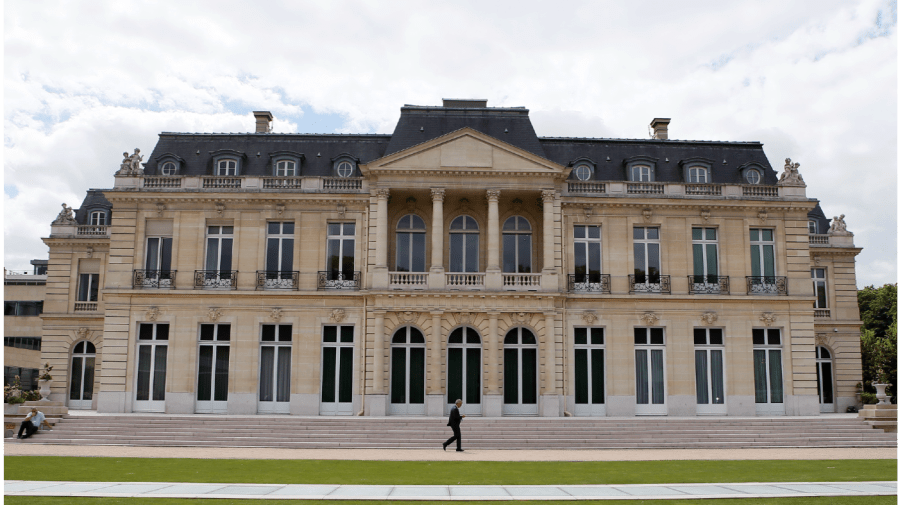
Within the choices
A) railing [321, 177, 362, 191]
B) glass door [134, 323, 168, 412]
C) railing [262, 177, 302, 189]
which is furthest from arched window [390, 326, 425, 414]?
glass door [134, 323, 168, 412]

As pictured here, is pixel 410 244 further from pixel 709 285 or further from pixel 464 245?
pixel 709 285

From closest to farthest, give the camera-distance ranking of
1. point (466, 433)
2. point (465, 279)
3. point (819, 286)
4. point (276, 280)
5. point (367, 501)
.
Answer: point (367, 501) → point (466, 433) → point (465, 279) → point (276, 280) → point (819, 286)

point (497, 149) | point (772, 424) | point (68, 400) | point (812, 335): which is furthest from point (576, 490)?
point (68, 400)

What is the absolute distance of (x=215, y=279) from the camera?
3378cm

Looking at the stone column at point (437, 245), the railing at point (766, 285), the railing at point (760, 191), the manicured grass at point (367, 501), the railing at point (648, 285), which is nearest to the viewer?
the manicured grass at point (367, 501)

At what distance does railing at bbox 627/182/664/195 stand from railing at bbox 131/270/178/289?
22.2 m

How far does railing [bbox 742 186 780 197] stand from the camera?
3488 centimetres

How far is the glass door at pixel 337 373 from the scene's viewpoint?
32.9 m

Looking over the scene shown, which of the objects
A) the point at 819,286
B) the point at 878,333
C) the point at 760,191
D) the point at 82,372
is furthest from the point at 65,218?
the point at 878,333

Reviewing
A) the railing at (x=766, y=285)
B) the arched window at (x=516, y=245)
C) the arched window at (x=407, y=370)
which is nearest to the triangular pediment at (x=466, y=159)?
the arched window at (x=516, y=245)

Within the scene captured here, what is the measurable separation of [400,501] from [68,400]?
3411 cm

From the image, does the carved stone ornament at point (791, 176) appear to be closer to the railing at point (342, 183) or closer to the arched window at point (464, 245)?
→ the arched window at point (464, 245)

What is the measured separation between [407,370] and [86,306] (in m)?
21.2

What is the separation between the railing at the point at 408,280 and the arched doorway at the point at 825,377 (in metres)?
25.2
